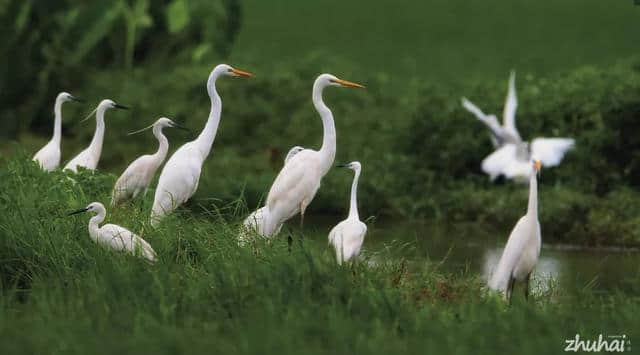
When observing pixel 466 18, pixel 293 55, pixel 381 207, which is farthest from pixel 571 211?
pixel 466 18

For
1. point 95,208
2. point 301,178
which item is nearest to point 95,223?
point 95,208

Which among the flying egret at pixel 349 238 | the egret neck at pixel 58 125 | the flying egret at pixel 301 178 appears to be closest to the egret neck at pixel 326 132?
the flying egret at pixel 301 178

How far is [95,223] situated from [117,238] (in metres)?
0.18

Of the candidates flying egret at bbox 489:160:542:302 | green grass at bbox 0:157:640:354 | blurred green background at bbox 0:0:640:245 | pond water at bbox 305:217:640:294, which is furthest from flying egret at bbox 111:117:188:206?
blurred green background at bbox 0:0:640:245

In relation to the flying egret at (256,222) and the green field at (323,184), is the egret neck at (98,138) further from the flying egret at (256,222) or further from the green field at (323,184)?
the flying egret at (256,222)

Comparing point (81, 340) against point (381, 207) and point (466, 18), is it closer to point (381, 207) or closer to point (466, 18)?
point (381, 207)

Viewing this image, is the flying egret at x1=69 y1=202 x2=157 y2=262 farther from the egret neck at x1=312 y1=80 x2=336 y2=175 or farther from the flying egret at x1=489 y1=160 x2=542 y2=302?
the flying egret at x1=489 y1=160 x2=542 y2=302

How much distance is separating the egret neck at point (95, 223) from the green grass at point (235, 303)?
55mm

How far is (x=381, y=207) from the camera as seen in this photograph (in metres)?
11.3

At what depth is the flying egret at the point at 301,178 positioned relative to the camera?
23.2ft

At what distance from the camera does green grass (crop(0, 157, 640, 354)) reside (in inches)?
187

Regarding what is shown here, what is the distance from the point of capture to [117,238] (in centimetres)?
616

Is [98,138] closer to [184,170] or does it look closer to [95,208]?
[184,170]

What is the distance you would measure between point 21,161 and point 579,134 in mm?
5052
